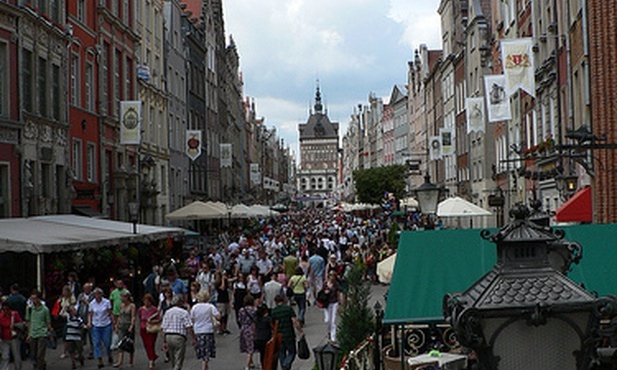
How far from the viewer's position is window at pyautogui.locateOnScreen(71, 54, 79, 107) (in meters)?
28.8

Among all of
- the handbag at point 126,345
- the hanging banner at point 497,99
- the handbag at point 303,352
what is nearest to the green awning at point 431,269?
the handbag at point 303,352

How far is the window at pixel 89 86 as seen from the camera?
30605 mm

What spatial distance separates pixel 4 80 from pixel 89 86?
8.51 metres

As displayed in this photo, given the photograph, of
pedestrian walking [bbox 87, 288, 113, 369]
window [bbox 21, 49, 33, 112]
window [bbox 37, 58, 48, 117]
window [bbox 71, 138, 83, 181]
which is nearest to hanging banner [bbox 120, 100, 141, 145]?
window [bbox 71, 138, 83, 181]

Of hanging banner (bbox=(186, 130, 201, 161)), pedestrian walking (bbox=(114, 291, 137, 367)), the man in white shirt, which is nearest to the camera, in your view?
pedestrian walking (bbox=(114, 291, 137, 367))

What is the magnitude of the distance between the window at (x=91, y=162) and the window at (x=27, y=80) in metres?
6.64

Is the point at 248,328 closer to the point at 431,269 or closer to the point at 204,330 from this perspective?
the point at 204,330

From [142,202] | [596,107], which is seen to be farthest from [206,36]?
[596,107]

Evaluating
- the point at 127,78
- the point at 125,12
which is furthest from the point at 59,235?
the point at 125,12

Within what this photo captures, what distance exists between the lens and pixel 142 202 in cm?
3809

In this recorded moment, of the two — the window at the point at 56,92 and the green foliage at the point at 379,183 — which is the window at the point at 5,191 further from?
the green foliage at the point at 379,183

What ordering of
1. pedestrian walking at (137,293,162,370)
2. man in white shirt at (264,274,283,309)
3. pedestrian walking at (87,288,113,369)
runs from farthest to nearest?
man in white shirt at (264,274,283,309) < pedestrian walking at (87,288,113,369) < pedestrian walking at (137,293,162,370)

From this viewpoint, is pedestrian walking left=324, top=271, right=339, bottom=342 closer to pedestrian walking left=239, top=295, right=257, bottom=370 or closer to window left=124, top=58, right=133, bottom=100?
pedestrian walking left=239, top=295, right=257, bottom=370

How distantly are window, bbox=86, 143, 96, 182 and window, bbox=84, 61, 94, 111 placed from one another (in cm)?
140
